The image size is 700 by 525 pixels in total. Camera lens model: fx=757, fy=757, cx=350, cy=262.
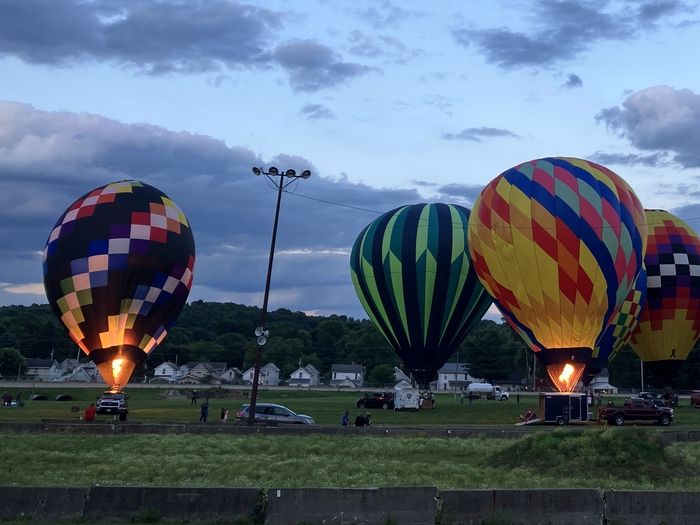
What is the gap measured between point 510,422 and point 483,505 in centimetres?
3079

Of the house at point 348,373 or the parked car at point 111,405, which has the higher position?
the house at point 348,373

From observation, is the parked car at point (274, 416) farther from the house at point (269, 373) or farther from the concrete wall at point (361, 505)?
the house at point (269, 373)

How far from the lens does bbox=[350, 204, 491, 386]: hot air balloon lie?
5162 cm

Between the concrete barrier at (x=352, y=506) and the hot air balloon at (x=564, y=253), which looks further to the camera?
the hot air balloon at (x=564, y=253)

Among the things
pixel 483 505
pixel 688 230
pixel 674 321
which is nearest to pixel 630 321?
pixel 674 321

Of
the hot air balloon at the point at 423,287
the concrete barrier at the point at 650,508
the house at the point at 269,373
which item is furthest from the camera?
the house at the point at 269,373

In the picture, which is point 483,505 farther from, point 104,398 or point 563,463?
point 104,398

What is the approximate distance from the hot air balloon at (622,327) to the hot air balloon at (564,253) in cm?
914

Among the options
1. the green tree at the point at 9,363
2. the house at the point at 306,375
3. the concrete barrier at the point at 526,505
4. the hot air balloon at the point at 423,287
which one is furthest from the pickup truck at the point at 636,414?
the house at the point at 306,375

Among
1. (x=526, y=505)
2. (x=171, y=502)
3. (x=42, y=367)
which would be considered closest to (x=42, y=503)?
(x=171, y=502)

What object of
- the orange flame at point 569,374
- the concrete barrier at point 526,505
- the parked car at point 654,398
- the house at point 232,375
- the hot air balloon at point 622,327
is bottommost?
the house at point 232,375

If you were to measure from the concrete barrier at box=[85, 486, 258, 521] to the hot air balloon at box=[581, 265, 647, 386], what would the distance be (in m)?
41.7

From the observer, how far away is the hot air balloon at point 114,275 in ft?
141

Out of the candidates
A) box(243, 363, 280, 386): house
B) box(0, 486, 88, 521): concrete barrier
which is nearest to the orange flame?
Result: box(0, 486, 88, 521): concrete barrier
